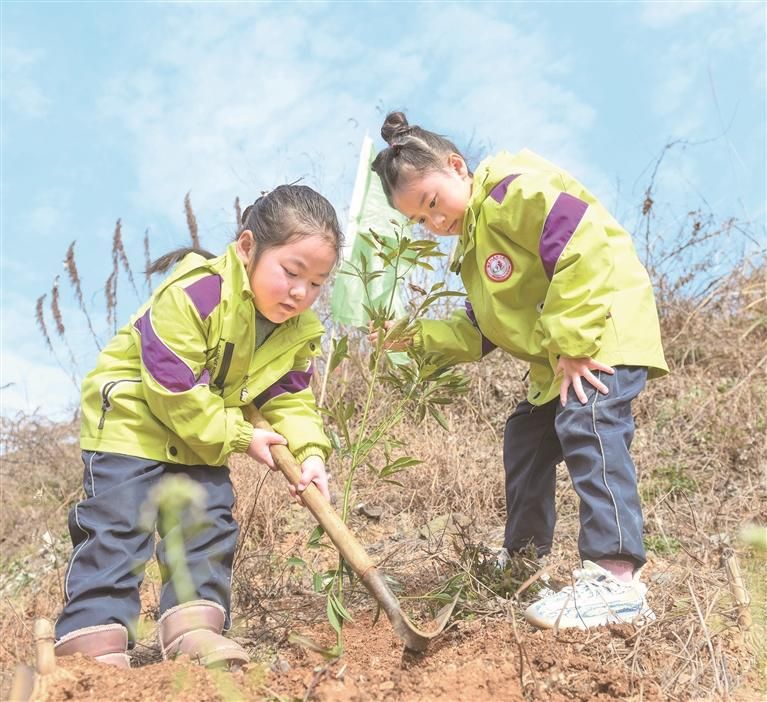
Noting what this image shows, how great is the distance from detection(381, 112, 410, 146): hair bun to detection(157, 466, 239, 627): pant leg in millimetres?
1399

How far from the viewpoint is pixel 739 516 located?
3.71 m

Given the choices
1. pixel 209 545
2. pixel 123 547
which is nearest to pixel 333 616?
pixel 209 545

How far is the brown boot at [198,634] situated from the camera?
7.27ft

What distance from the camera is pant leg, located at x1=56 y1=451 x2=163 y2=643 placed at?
2.43 metres

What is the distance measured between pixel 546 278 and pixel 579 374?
377 millimetres

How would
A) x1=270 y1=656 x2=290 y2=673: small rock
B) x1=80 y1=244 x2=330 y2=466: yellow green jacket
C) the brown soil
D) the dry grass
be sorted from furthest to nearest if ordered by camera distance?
x1=80 y1=244 x2=330 y2=466: yellow green jacket < the dry grass < x1=270 y1=656 x2=290 y2=673: small rock < the brown soil

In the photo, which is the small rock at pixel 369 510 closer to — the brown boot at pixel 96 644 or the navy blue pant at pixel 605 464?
the navy blue pant at pixel 605 464

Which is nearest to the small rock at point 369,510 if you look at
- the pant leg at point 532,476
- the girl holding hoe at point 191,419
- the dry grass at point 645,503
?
the dry grass at point 645,503

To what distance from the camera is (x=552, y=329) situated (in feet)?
8.21

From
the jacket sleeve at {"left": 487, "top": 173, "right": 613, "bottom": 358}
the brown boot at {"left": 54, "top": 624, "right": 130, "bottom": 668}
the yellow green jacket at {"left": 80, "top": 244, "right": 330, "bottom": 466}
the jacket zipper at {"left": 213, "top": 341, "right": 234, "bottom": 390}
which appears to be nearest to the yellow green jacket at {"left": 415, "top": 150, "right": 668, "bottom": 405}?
the jacket sleeve at {"left": 487, "top": 173, "right": 613, "bottom": 358}

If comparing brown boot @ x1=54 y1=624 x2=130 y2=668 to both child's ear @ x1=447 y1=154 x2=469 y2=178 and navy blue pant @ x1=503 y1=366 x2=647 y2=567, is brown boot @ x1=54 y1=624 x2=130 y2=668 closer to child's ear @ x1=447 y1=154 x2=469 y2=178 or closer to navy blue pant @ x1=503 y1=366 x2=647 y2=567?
navy blue pant @ x1=503 y1=366 x2=647 y2=567

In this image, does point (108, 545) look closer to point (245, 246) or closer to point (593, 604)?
point (245, 246)

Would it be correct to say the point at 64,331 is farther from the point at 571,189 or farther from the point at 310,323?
the point at 571,189

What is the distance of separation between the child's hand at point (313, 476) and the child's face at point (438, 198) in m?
0.91
